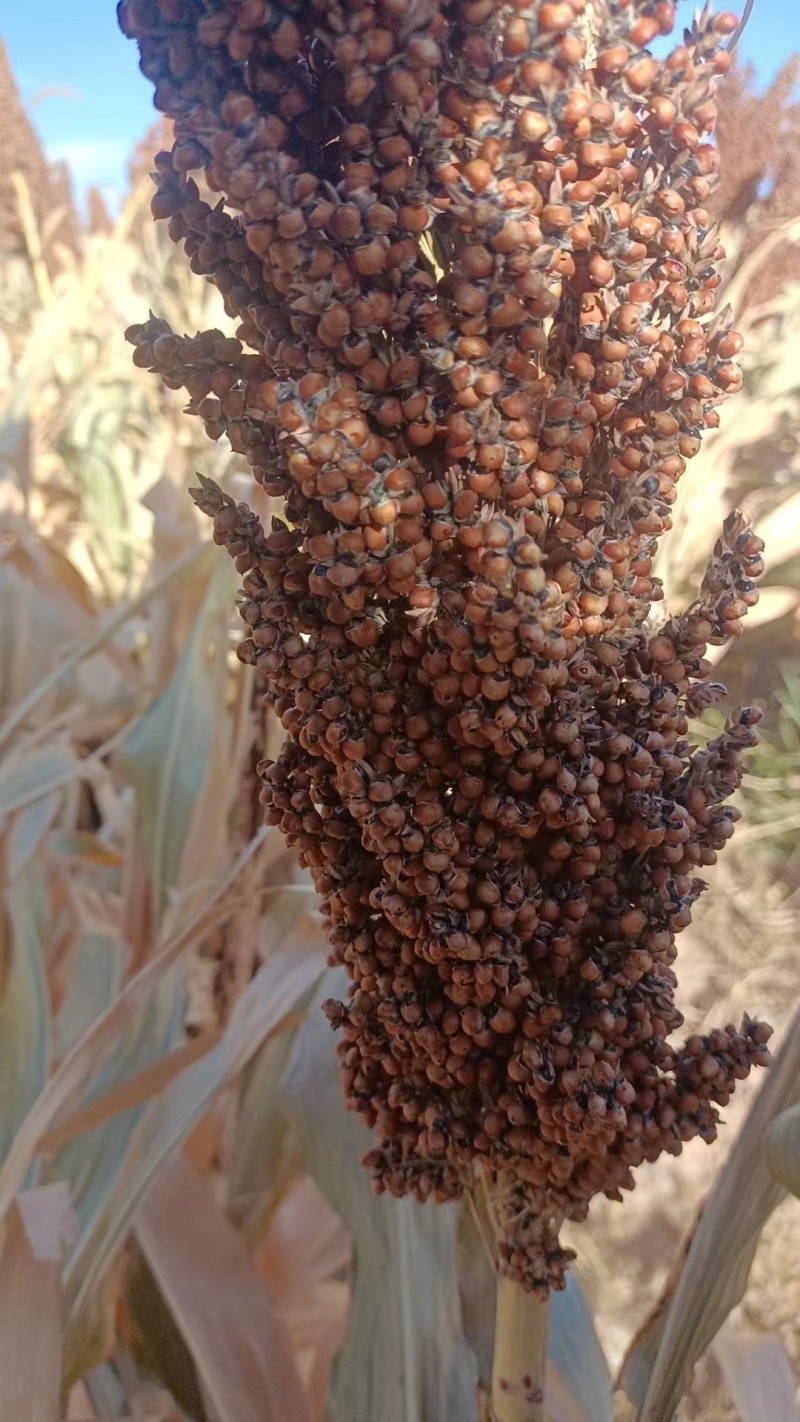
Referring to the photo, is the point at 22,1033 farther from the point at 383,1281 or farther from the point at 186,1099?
the point at 383,1281

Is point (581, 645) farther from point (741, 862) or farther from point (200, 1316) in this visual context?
point (741, 862)

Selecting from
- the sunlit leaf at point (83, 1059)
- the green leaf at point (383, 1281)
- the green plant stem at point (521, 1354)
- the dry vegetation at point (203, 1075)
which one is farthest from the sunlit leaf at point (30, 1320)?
the green plant stem at point (521, 1354)

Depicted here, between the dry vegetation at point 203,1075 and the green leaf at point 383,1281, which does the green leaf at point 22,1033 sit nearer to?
the dry vegetation at point 203,1075

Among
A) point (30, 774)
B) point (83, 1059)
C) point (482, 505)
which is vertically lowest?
point (83, 1059)

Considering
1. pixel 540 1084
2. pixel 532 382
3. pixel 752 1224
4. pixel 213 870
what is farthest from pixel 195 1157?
pixel 532 382

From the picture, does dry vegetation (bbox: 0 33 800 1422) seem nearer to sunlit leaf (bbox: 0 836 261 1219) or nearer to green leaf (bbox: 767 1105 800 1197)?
sunlit leaf (bbox: 0 836 261 1219)

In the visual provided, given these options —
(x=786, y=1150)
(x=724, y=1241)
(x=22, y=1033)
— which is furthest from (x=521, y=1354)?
(x=22, y=1033)
